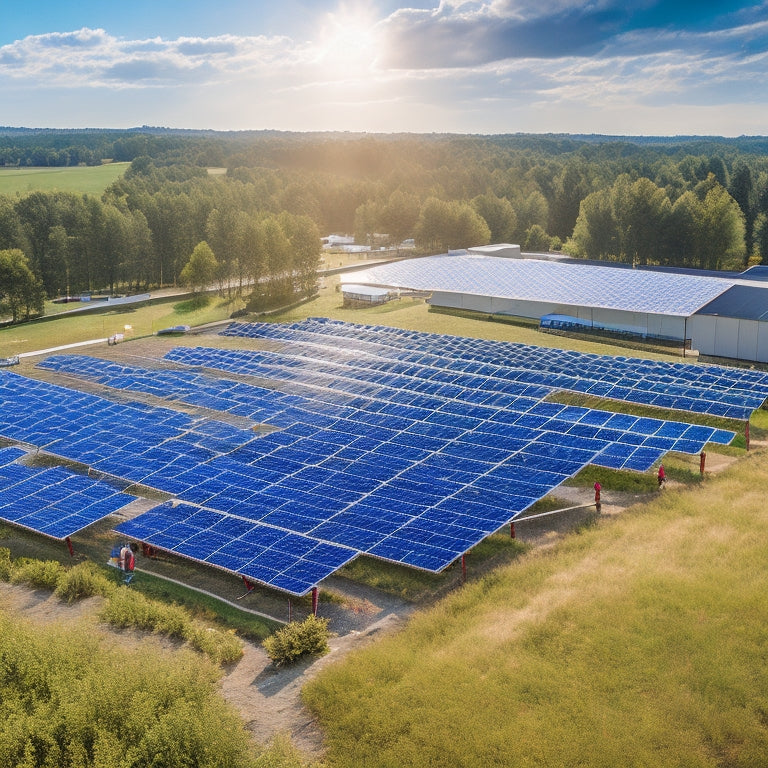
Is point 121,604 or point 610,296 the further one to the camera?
point 610,296

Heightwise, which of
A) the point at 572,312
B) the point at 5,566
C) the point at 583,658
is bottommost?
the point at 583,658

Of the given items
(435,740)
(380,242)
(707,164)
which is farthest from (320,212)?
(435,740)

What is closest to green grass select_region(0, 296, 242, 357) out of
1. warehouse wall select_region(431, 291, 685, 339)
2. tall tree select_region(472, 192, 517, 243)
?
warehouse wall select_region(431, 291, 685, 339)

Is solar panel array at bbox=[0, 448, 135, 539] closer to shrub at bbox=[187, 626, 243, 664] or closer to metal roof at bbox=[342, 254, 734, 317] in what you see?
shrub at bbox=[187, 626, 243, 664]

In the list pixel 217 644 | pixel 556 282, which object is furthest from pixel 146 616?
pixel 556 282

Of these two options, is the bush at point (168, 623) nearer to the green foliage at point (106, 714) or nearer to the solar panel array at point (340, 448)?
the solar panel array at point (340, 448)

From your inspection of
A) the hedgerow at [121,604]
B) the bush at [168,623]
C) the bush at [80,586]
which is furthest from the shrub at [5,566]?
the bush at [168,623]

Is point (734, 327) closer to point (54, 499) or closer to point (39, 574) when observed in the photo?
point (54, 499)
